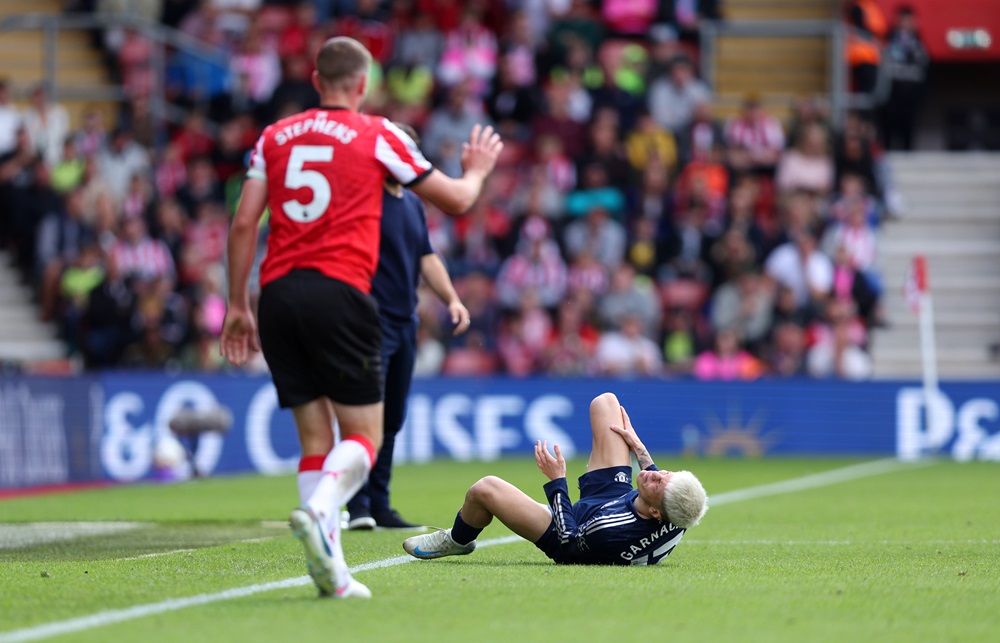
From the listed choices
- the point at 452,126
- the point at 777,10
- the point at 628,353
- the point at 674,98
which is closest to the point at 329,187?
the point at 628,353

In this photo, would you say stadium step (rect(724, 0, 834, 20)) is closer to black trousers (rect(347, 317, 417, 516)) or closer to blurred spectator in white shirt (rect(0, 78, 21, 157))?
blurred spectator in white shirt (rect(0, 78, 21, 157))

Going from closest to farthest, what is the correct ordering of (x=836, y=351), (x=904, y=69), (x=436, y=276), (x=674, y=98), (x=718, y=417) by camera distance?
(x=436, y=276) < (x=718, y=417) < (x=836, y=351) < (x=674, y=98) < (x=904, y=69)

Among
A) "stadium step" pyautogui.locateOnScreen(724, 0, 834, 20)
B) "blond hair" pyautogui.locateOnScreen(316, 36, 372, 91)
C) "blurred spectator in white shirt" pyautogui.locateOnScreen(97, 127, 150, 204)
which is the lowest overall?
"blond hair" pyautogui.locateOnScreen(316, 36, 372, 91)

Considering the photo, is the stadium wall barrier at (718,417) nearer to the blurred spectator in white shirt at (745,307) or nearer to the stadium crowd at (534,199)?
the stadium crowd at (534,199)

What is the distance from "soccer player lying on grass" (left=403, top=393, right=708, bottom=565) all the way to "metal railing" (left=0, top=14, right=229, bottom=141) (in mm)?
16516

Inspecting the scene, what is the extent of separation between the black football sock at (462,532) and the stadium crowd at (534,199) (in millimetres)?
12123

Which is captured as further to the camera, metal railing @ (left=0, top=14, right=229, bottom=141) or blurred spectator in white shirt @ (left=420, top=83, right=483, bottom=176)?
metal railing @ (left=0, top=14, right=229, bottom=141)

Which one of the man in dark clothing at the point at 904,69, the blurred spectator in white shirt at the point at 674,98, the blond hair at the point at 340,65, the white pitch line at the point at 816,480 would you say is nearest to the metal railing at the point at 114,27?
the blurred spectator in white shirt at the point at 674,98

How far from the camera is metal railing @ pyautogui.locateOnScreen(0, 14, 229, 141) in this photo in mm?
23156

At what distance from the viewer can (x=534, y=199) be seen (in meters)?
21.6

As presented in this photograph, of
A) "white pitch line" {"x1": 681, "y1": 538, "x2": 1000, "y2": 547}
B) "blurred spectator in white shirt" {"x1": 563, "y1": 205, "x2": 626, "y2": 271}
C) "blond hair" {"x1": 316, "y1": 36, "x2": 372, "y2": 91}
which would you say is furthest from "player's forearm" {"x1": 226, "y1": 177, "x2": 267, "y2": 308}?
"blurred spectator in white shirt" {"x1": 563, "y1": 205, "x2": 626, "y2": 271}

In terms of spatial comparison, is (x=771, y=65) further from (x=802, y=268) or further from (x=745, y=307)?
(x=745, y=307)

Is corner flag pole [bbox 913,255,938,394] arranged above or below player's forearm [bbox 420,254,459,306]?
below

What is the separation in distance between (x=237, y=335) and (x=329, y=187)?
0.71 metres
